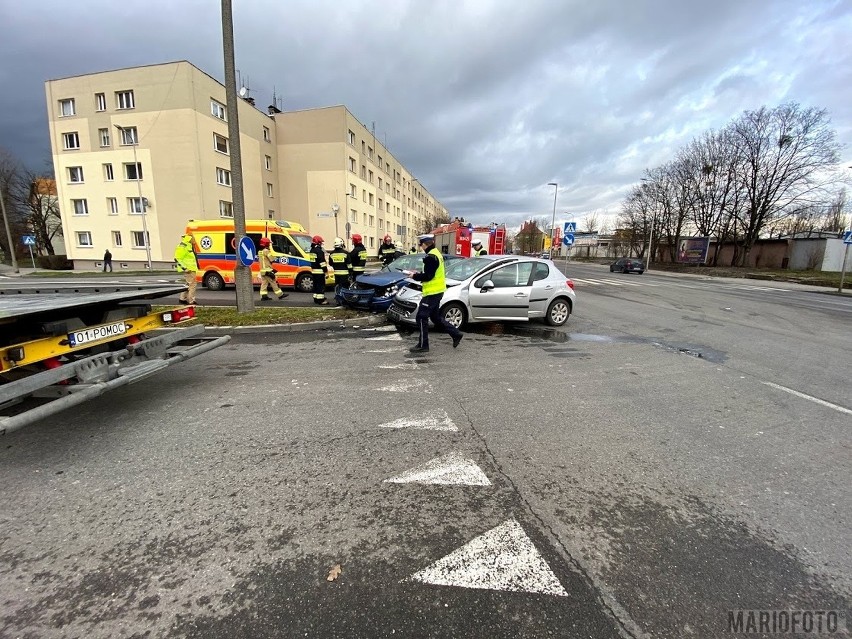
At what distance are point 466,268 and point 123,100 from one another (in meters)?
31.0

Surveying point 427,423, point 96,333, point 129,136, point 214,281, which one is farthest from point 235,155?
point 129,136

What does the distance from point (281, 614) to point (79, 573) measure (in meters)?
1.19

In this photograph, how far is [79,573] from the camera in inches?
80.7

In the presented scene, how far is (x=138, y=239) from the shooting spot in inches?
1074

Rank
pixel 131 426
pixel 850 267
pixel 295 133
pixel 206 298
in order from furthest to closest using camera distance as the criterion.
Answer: pixel 295 133, pixel 850 267, pixel 206 298, pixel 131 426

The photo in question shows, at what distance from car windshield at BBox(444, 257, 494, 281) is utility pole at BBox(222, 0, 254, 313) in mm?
4640

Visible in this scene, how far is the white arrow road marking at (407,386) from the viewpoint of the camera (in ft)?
15.5

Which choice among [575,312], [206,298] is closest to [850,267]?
[575,312]

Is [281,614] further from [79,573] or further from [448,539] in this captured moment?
[79,573]

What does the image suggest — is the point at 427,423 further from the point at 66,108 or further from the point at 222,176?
the point at 66,108

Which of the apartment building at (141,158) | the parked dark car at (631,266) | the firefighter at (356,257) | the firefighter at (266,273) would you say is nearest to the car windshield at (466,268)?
the firefighter at (356,257)

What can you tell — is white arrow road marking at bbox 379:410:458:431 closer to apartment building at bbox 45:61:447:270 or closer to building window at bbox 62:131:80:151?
apartment building at bbox 45:61:447:270

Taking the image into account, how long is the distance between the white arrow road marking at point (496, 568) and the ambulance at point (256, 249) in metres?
12.7

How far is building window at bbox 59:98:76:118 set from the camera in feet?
88.6
